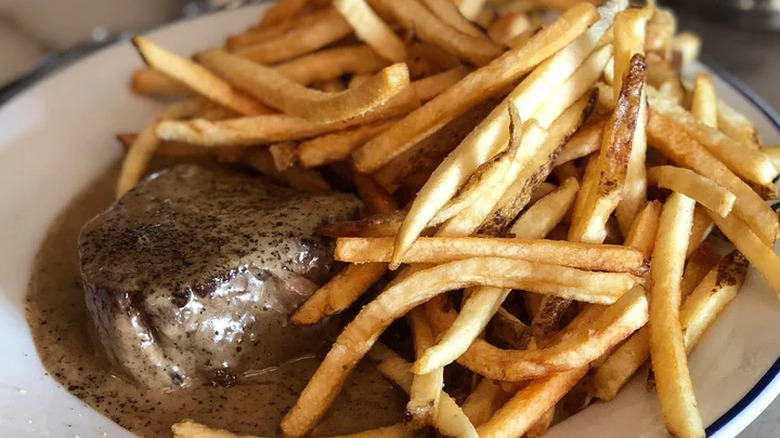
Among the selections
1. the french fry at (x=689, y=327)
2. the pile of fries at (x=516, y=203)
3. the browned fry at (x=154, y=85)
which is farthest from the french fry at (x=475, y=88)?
the browned fry at (x=154, y=85)

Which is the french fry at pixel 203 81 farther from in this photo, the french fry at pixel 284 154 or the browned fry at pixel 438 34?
the browned fry at pixel 438 34

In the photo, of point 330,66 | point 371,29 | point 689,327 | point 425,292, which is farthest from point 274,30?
point 689,327

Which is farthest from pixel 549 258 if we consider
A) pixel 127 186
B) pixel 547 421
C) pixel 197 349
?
pixel 127 186

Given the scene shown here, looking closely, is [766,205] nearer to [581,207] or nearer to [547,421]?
[581,207]

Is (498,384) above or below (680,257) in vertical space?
below

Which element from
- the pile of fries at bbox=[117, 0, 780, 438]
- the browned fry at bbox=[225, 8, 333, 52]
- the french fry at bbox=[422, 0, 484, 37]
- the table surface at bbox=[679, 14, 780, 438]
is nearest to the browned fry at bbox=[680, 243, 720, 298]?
the pile of fries at bbox=[117, 0, 780, 438]
